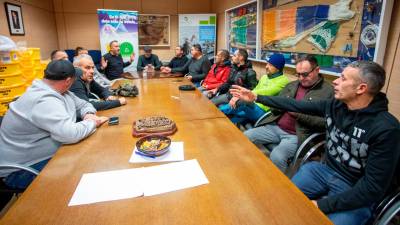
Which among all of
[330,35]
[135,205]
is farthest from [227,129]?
[330,35]

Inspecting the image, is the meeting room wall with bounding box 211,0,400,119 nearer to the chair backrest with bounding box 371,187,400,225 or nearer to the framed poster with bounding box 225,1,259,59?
the chair backrest with bounding box 371,187,400,225

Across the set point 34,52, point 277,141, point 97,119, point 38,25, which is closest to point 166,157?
point 97,119

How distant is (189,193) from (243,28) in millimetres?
4175

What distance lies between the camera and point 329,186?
58.9 inches

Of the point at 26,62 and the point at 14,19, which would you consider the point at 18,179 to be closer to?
the point at 26,62

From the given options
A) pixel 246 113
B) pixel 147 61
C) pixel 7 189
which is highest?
pixel 147 61

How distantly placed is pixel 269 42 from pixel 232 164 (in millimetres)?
2971

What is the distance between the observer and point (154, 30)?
660cm

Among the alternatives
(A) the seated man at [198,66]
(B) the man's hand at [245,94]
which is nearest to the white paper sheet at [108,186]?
(B) the man's hand at [245,94]

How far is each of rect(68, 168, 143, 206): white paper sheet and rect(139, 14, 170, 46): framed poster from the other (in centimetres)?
598

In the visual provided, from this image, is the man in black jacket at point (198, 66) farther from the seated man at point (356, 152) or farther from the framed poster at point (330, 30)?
the seated man at point (356, 152)

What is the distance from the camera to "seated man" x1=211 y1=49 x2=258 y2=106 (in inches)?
128

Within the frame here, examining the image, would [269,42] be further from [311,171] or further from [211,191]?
[211,191]

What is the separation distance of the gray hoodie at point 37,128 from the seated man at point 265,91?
5.02 feet
